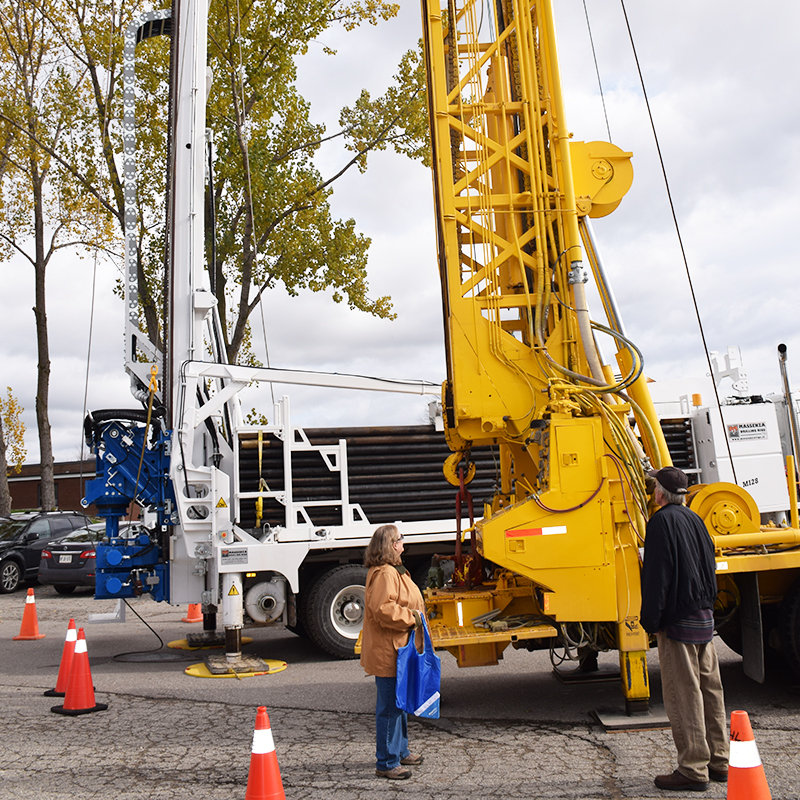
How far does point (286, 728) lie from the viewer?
20.4ft

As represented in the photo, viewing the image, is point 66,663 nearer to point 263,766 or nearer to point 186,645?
point 186,645

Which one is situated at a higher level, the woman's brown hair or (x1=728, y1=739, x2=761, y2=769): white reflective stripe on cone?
the woman's brown hair

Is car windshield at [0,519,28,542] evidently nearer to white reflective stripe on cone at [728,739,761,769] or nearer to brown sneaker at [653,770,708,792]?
brown sneaker at [653,770,708,792]

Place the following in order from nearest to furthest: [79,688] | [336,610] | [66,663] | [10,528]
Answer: [79,688] < [66,663] < [336,610] < [10,528]

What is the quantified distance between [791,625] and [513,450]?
2.53 metres

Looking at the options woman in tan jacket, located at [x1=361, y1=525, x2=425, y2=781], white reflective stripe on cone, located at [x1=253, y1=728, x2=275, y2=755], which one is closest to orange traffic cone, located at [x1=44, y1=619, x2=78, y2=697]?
woman in tan jacket, located at [x1=361, y1=525, x2=425, y2=781]

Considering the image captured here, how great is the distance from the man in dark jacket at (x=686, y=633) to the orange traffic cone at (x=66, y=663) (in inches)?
196

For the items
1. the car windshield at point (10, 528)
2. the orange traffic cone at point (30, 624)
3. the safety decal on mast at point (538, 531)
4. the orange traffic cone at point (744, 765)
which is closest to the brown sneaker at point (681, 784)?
the orange traffic cone at point (744, 765)

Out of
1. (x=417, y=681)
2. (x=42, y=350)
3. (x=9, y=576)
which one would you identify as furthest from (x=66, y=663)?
(x=42, y=350)

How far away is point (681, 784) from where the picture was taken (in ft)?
15.0

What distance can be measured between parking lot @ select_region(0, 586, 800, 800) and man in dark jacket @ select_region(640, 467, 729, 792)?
226mm

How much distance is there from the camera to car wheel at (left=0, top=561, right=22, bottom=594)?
17484mm

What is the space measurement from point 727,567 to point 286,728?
11.5ft

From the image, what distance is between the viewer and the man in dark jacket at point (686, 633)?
182 inches
